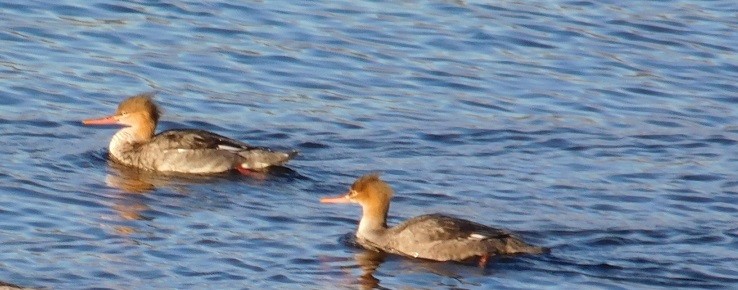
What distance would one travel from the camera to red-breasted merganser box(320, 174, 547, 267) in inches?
508

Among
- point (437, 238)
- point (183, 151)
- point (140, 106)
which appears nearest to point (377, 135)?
point (183, 151)

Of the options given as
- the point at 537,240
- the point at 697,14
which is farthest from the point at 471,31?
the point at 537,240

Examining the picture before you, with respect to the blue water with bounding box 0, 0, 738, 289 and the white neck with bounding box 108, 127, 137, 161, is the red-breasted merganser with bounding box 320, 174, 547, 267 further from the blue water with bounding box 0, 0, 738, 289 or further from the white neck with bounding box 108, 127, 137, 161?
the white neck with bounding box 108, 127, 137, 161

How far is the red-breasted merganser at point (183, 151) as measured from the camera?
1569 cm

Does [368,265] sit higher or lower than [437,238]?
lower

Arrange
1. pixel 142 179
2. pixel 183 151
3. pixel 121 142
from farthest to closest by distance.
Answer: pixel 121 142, pixel 183 151, pixel 142 179

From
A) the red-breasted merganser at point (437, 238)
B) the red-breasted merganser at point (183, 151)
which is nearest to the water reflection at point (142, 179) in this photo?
the red-breasted merganser at point (183, 151)

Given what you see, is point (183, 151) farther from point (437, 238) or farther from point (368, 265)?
point (437, 238)

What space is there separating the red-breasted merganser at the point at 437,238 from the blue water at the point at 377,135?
0.14m

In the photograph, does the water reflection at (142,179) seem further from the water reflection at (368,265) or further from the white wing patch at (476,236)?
the white wing patch at (476,236)

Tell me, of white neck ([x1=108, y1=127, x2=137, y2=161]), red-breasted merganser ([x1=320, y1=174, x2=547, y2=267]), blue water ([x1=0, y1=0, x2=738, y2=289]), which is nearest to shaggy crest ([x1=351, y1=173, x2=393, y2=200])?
red-breasted merganser ([x1=320, y1=174, x2=547, y2=267])

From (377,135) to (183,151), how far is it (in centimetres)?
207

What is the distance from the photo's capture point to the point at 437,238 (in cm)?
1304

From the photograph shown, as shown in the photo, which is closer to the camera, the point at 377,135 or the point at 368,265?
the point at 368,265
